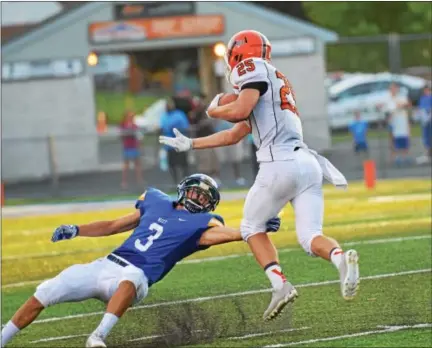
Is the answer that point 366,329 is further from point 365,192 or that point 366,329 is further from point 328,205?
point 365,192

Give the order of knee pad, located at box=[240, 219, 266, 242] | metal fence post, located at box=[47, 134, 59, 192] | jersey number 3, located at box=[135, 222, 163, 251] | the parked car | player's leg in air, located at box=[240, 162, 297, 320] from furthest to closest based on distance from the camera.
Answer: the parked car < metal fence post, located at box=[47, 134, 59, 192] < jersey number 3, located at box=[135, 222, 163, 251] < knee pad, located at box=[240, 219, 266, 242] < player's leg in air, located at box=[240, 162, 297, 320]

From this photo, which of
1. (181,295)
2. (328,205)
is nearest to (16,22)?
(328,205)

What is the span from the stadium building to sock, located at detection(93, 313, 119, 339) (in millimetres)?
18925

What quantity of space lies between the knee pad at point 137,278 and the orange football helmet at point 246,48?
1548mm

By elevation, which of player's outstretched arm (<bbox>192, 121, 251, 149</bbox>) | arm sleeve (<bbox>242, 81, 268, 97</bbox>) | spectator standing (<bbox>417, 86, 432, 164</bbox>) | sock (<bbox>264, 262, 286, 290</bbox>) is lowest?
spectator standing (<bbox>417, 86, 432, 164</bbox>)

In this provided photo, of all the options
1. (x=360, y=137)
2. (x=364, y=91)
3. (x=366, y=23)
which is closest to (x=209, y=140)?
(x=360, y=137)

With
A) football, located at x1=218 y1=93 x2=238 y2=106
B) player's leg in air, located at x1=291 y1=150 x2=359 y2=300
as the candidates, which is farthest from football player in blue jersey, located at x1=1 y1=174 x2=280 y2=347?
football, located at x1=218 y1=93 x2=238 y2=106

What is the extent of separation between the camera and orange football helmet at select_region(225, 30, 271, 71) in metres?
7.61

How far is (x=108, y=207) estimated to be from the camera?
19750 millimetres

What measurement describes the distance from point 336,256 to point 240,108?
1.12 m

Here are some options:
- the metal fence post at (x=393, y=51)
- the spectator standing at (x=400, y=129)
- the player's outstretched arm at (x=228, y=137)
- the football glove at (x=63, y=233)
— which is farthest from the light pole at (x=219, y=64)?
the player's outstretched arm at (x=228, y=137)

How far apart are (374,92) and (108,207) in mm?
14323

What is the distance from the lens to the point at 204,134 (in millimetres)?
21422

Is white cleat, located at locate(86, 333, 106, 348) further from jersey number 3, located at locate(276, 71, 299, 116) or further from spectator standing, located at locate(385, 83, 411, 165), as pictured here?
spectator standing, located at locate(385, 83, 411, 165)
